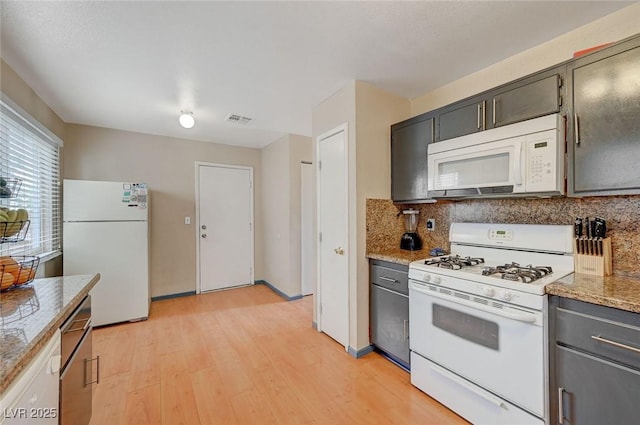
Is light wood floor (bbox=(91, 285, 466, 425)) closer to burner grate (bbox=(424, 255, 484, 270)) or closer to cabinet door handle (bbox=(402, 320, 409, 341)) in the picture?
cabinet door handle (bbox=(402, 320, 409, 341))

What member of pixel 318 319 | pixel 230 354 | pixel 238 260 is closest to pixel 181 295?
pixel 238 260

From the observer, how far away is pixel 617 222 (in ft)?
5.32

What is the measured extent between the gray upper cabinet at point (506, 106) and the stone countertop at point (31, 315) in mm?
2556

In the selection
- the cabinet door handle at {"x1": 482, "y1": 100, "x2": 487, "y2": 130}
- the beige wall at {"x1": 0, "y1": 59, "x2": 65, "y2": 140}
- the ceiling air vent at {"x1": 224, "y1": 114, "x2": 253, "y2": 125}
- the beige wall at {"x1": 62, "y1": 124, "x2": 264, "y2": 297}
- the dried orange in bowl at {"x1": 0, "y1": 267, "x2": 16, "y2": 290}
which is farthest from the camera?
the beige wall at {"x1": 62, "y1": 124, "x2": 264, "y2": 297}

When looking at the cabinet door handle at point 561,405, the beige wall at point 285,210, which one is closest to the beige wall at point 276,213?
the beige wall at point 285,210

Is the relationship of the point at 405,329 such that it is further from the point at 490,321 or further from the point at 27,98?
the point at 27,98

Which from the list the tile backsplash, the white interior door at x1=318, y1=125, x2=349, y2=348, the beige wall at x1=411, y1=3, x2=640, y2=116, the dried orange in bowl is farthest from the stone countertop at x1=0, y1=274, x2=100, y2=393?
the beige wall at x1=411, y1=3, x2=640, y2=116

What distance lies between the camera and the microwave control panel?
1595 mm

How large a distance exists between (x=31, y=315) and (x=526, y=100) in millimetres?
2798

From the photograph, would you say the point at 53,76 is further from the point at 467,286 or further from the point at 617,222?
the point at 617,222

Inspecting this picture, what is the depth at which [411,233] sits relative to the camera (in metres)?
2.60

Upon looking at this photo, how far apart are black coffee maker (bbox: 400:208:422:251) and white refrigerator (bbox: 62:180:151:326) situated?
3.00m

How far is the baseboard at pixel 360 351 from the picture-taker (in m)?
2.40

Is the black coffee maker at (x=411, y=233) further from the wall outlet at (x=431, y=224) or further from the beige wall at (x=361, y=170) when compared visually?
the beige wall at (x=361, y=170)
